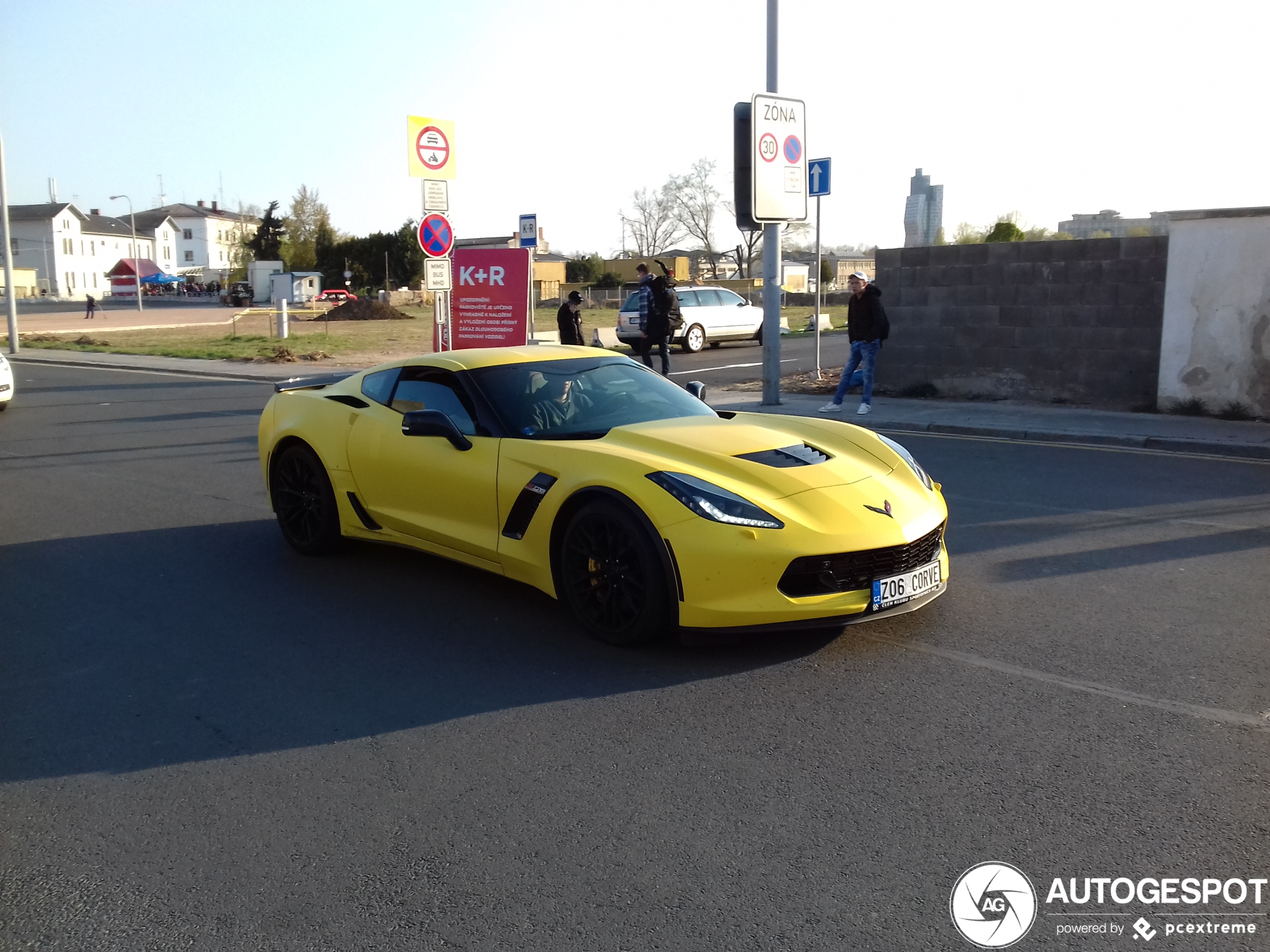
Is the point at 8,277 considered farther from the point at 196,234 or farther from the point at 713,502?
the point at 196,234

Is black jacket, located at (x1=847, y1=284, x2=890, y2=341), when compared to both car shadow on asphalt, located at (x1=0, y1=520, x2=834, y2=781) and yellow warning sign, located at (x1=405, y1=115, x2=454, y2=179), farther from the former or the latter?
car shadow on asphalt, located at (x1=0, y1=520, x2=834, y2=781)

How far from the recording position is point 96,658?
5234mm

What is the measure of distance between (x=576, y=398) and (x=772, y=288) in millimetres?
8945

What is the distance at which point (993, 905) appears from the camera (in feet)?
9.85

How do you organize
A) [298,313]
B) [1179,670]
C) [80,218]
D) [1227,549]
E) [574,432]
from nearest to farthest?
[1179,670], [574,432], [1227,549], [298,313], [80,218]

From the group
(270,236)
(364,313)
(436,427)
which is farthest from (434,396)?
(270,236)

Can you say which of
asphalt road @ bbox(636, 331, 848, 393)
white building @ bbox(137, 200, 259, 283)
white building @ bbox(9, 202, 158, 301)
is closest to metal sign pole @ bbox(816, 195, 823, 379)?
asphalt road @ bbox(636, 331, 848, 393)

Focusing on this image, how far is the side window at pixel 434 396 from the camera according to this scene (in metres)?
6.02

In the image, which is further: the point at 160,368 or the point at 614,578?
the point at 160,368

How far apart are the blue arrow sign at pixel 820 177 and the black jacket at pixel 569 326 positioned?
419 cm

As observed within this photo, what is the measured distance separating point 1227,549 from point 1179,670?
8.11 feet

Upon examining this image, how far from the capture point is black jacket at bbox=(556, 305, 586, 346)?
17.7 metres

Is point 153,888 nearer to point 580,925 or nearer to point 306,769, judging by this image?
point 306,769

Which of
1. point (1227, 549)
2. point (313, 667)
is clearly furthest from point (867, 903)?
point (1227, 549)
